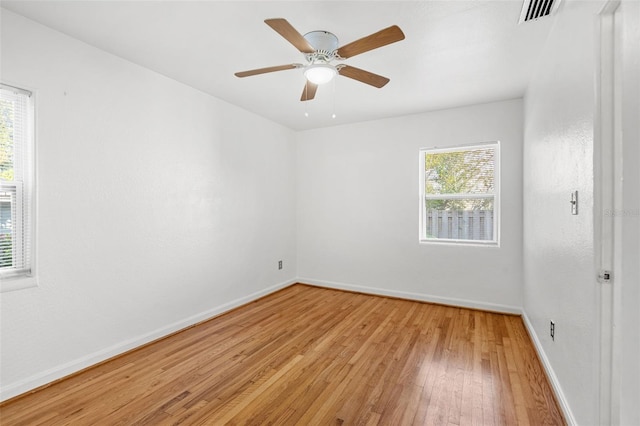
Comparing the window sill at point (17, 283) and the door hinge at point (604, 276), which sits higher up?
the door hinge at point (604, 276)

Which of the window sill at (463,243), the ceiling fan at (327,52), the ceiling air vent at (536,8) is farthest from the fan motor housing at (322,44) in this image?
the window sill at (463,243)

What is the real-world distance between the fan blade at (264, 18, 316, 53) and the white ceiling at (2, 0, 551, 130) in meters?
0.26

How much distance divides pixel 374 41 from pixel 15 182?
265 cm

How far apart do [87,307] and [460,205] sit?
4.25 m

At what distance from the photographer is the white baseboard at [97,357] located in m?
2.05

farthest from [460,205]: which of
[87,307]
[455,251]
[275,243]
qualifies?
[87,307]

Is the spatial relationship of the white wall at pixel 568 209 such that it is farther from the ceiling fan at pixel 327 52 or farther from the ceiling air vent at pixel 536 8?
the ceiling fan at pixel 327 52

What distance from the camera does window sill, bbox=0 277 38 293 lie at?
2010mm

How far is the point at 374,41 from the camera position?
1.83m

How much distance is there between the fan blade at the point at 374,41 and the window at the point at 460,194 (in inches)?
100

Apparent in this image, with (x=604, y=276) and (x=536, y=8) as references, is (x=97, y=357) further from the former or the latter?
(x=536, y=8)

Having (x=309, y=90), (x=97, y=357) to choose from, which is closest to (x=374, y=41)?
(x=309, y=90)

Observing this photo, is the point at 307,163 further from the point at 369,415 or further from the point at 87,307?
Answer: the point at 369,415

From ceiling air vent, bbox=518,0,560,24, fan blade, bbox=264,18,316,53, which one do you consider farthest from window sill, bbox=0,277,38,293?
ceiling air vent, bbox=518,0,560,24
